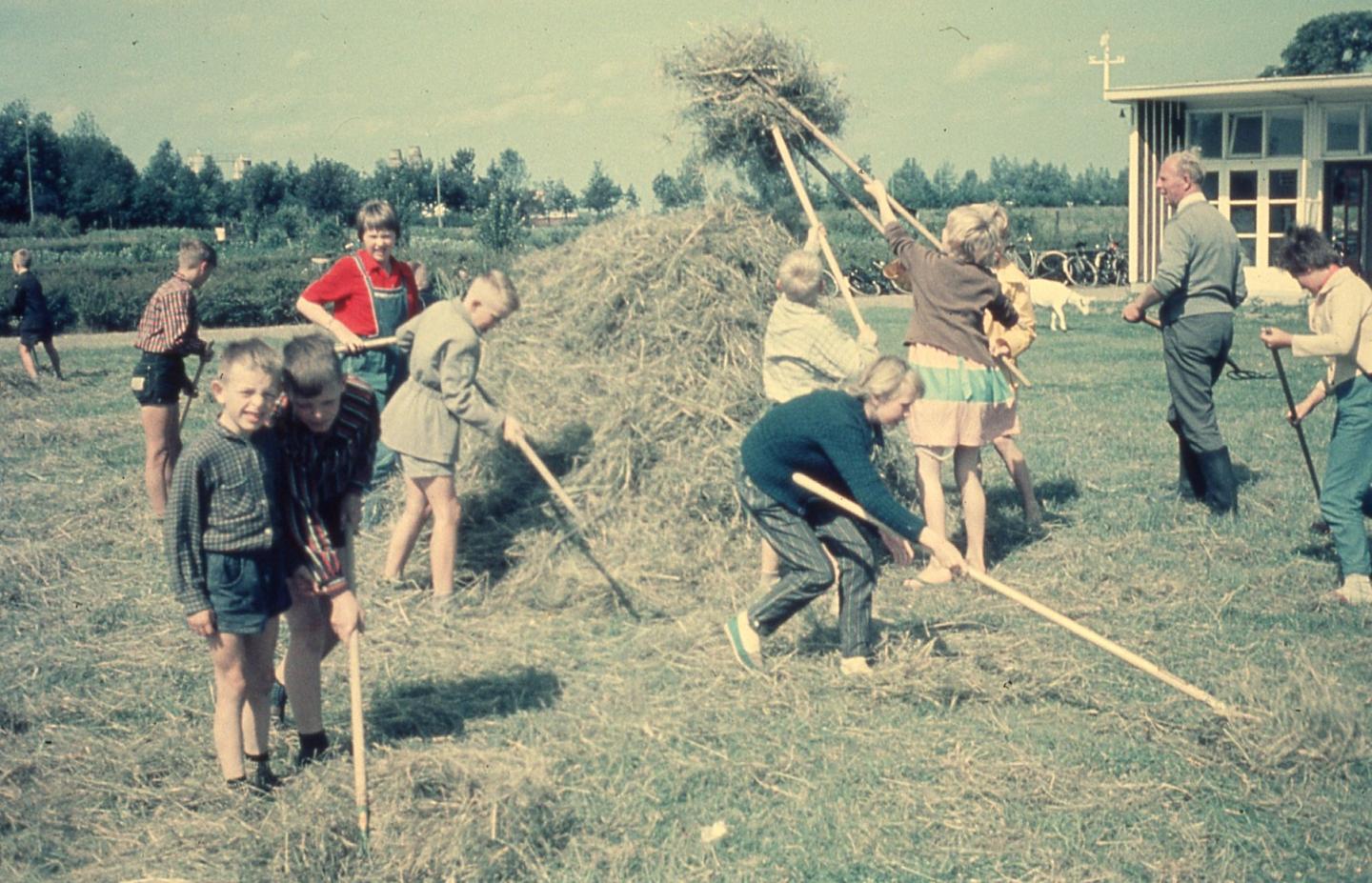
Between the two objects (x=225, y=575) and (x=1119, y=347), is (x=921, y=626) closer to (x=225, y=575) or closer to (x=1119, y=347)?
(x=225, y=575)

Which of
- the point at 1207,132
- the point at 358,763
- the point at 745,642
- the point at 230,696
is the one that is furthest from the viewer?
the point at 1207,132

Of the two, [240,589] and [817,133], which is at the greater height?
[817,133]

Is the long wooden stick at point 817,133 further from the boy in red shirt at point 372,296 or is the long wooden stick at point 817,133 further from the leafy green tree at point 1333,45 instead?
the leafy green tree at point 1333,45

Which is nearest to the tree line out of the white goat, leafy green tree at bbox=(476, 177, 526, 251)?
leafy green tree at bbox=(476, 177, 526, 251)

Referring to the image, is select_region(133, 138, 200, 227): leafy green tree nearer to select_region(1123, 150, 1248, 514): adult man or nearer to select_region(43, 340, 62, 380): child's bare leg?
select_region(43, 340, 62, 380): child's bare leg

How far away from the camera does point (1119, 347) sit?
17.5 m

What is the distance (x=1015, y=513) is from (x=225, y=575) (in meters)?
5.20

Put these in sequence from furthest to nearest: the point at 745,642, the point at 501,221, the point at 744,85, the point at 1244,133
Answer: the point at 1244,133 < the point at 501,221 < the point at 744,85 < the point at 745,642

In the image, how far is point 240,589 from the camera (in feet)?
13.4

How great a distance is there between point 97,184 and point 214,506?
54.5 m

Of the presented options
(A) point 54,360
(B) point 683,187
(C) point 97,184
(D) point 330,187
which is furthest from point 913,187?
(B) point 683,187

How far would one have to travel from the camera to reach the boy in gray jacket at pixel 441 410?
5949mm

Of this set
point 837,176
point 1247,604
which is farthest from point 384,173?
point 1247,604

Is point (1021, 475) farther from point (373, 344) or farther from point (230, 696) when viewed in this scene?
point (230, 696)
